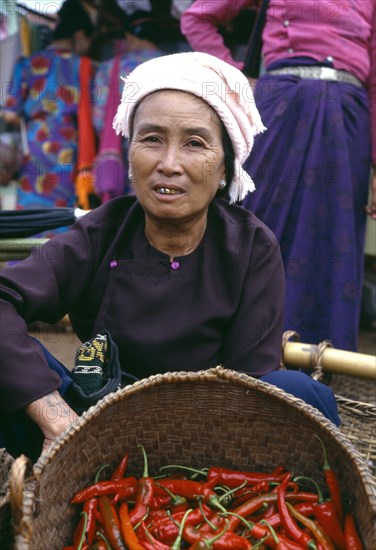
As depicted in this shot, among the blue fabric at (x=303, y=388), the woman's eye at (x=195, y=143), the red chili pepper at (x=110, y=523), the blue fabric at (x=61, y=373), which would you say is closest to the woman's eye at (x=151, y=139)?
the woman's eye at (x=195, y=143)

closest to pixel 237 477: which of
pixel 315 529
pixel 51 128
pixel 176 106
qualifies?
pixel 315 529

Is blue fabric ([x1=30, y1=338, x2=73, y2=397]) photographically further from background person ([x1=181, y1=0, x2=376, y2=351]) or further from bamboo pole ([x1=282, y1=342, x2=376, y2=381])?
background person ([x1=181, y1=0, x2=376, y2=351])

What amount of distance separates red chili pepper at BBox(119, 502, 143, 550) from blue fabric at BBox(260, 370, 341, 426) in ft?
1.95

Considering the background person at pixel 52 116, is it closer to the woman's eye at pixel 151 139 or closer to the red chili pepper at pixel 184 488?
the woman's eye at pixel 151 139

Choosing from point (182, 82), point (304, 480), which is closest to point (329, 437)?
point (304, 480)

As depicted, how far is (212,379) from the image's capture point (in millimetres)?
1701

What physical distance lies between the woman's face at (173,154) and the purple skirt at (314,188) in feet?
4.50

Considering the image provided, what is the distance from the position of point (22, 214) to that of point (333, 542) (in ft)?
6.09

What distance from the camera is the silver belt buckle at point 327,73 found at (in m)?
3.21

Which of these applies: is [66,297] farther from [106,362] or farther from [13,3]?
[13,3]

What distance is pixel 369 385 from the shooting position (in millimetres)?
3453

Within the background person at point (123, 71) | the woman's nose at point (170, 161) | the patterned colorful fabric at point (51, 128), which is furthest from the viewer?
the patterned colorful fabric at point (51, 128)

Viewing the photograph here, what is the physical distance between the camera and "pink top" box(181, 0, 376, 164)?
315cm

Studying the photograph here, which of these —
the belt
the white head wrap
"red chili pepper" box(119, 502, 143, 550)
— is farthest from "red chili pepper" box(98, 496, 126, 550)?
the belt
